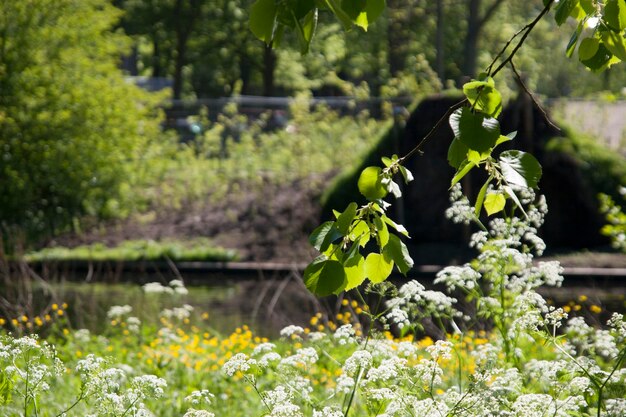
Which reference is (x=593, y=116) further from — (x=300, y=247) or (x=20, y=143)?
(x=20, y=143)

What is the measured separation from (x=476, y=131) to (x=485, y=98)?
0.09 meters

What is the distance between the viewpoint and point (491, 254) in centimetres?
457

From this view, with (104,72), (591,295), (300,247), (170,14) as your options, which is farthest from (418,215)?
(170,14)

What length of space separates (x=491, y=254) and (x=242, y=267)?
10.8 m

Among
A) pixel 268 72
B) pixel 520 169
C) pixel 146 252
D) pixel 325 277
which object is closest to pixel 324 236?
pixel 325 277

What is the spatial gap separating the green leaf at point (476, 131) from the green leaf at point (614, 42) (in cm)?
45

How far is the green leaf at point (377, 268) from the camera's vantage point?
300 cm

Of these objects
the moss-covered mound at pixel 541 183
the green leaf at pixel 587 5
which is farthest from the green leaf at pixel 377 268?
the moss-covered mound at pixel 541 183

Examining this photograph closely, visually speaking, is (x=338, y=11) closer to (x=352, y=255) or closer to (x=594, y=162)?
(x=352, y=255)

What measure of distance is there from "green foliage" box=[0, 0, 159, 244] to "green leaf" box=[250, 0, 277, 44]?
48.7 feet

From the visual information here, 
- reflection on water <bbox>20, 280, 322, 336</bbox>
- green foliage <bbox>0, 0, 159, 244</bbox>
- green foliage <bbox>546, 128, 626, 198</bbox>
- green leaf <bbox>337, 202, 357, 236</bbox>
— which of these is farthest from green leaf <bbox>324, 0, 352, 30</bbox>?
green foliage <bbox>0, 0, 159, 244</bbox>

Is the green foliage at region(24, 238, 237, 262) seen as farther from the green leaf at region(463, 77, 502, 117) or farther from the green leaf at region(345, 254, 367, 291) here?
the green leaf at region(463, 77, 502, 117)

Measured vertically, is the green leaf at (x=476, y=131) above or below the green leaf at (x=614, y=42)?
below

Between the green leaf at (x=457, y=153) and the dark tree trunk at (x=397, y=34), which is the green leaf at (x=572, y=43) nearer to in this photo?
the green leaf at (x=457, y=153)
